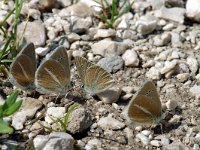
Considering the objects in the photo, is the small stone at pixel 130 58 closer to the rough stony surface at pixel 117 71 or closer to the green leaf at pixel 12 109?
the rough stony surface at pixel 117 71

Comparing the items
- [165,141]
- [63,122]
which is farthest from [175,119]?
[63,122]

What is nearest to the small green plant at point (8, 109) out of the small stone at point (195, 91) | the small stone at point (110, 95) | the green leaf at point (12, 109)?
the green leaf at point (12, 109)

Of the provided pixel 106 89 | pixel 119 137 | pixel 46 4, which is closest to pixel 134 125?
pixel 119 137

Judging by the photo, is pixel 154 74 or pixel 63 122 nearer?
pixel 63 122

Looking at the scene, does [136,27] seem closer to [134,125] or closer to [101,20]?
[101,20]

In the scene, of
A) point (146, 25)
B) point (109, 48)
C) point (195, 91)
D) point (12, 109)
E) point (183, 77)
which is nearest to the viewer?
point (12, 109)

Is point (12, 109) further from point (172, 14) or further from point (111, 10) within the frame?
point (172, 14)
